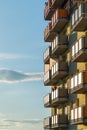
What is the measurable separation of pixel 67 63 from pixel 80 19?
11.5m

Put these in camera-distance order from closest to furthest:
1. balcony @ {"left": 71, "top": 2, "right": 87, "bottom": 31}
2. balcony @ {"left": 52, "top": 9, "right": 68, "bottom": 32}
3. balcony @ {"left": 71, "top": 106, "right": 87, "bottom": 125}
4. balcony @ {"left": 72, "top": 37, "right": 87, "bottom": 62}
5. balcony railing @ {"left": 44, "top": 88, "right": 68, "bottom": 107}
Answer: balcony @ {"left": 71, "top": 106, "right": 87, "bottom": 125}, balcony @ {"left": 72, "top": 37, "right": 87, "bottom": 62}, balcony @ {"left": 71, "top": 2, "right": 87, "bottom": 31}, balcony railing @ {"left": 44, "top": 88, "right": 68, "bottom": 107}, balcony @ {"left": 52, "top": 9, "right": 68, "bottom": 32}

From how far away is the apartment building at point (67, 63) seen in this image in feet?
169

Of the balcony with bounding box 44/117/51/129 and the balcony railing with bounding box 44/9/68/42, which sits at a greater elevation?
the balcony railing with bounding box 44/9/68/42

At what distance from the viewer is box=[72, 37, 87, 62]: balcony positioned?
166ft

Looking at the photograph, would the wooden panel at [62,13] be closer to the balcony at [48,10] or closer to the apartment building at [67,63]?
the apartment building at [67,63]

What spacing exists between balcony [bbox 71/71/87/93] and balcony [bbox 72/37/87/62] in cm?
193

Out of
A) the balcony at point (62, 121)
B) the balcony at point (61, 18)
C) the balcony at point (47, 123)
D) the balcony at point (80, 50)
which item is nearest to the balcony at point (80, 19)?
the balcony at point (80, 50)

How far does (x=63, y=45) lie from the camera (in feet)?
204

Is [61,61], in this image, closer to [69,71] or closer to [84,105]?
[69,71]

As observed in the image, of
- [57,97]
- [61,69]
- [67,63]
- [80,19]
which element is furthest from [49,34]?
[80,19]

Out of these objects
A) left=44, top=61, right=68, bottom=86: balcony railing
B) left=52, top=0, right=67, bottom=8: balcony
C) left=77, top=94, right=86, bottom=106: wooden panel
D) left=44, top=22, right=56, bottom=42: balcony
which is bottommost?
left=77, top=94, right=86, bottom=106: wooden panel

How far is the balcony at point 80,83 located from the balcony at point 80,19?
16.7ft

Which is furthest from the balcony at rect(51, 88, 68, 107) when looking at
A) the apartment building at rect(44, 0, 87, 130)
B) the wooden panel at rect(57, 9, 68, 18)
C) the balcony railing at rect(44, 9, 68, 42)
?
the wooden panel at rect(57, 9, 68, 18)

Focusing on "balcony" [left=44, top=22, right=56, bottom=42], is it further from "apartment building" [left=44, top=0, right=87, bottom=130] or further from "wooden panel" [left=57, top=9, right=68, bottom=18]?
"wooden panel" [left=57, top=9, right=68, bottom=18]
